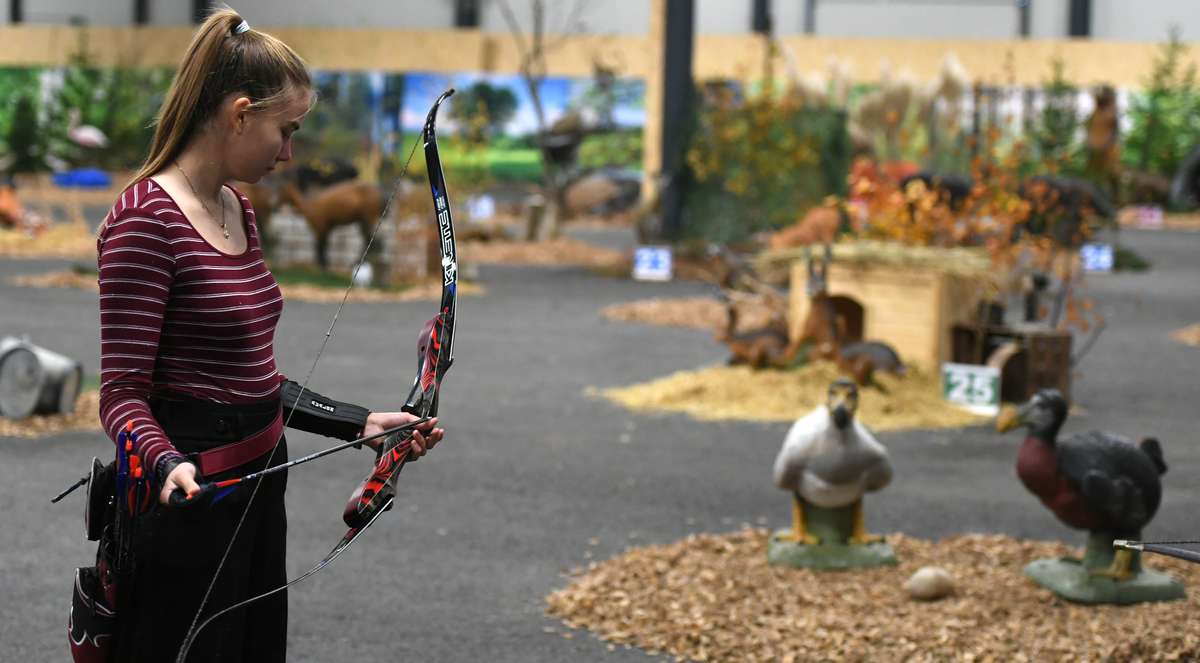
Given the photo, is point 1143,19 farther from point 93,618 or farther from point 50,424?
point 93,618

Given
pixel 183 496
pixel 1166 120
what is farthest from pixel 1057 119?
pixel 183 496

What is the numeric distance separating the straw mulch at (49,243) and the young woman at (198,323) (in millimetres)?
13994

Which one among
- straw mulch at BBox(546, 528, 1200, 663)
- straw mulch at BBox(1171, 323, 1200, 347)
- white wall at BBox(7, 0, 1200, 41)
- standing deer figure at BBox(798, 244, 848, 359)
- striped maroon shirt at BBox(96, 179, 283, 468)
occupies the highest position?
white wall at BBox(7, 0, 1200, 41)

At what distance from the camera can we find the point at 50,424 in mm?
6930

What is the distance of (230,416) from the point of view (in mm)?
2219

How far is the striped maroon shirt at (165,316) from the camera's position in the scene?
2.08 meters

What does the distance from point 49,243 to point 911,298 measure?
36.6 feet

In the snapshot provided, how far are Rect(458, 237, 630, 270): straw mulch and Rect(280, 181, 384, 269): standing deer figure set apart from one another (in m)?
2.08

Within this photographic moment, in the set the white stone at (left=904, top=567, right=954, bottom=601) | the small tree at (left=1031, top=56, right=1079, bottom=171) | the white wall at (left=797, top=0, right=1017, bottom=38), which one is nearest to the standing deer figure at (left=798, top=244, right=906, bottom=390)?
the white stone at (left=904, top=567, right=954, bottom=601)

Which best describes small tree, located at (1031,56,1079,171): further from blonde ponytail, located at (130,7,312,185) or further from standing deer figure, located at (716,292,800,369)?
blonde ponytail, located at (130,7,312,185)

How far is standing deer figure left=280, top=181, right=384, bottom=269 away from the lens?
1365 centimetres

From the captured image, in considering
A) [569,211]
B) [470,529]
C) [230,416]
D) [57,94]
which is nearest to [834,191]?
[569,211]

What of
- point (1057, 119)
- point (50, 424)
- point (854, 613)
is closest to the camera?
point (854, 613)

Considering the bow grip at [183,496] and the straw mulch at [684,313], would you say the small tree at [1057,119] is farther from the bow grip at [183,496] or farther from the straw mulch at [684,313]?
the bow grip at [183,496]
